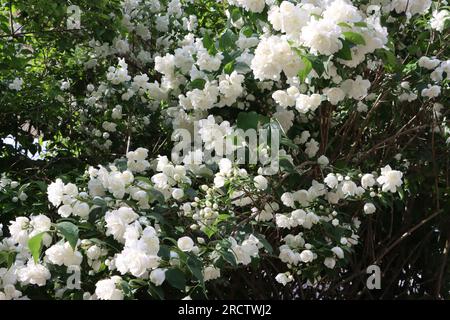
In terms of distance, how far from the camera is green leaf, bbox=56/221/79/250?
1.80m

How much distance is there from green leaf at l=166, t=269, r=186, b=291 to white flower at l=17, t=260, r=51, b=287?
0.43m

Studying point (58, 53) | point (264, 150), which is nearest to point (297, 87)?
point (264, 150)

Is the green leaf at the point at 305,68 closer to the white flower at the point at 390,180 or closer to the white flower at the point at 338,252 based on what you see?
the white flower at the point at 390,180

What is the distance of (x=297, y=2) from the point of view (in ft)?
7.90

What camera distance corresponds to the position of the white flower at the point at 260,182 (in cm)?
239

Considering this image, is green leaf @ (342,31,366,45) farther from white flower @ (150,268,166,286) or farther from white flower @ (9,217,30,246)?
white flower @ (9,217,30,246)

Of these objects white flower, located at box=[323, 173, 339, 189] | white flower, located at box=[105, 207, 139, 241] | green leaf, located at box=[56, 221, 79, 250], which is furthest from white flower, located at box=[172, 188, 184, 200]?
white flower, located at box=[323, 173, 339, 189]

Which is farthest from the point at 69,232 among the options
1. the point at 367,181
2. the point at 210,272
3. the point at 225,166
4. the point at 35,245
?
the point at 367,181

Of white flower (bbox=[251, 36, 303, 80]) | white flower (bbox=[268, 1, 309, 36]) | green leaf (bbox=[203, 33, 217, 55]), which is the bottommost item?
white flower (bbox=[251, 36, 303, 80])

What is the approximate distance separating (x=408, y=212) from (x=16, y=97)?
219cm

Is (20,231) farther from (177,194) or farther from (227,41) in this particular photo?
(227,41)

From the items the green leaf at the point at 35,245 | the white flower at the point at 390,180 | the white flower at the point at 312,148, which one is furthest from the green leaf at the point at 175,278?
the white flower at the point at 312,148

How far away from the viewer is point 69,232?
182cm
